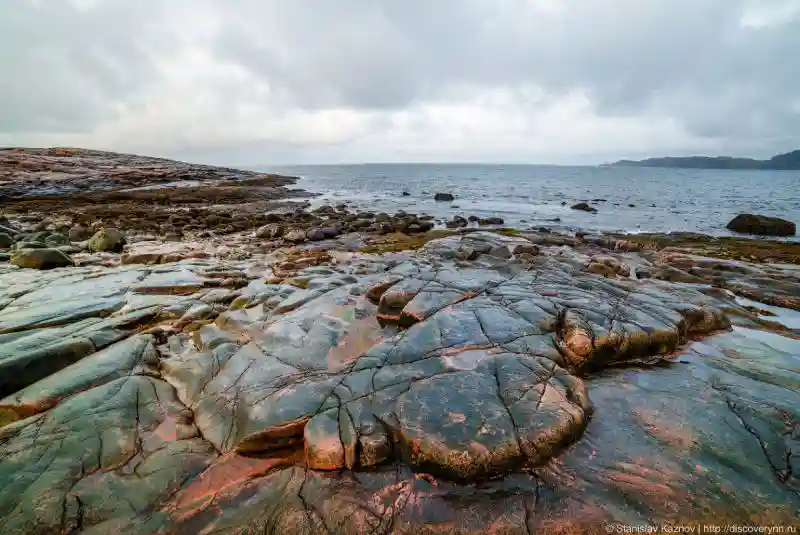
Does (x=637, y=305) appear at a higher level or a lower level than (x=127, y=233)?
higher

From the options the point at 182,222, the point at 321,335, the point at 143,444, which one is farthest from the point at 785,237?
the point at 182,222

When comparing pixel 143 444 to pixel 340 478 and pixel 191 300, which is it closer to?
pixel 340 478

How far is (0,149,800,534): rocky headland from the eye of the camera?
3955 mm

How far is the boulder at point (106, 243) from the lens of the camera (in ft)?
53.1

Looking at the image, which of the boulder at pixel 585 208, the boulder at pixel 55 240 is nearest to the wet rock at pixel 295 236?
the boulder at pixel 55 240

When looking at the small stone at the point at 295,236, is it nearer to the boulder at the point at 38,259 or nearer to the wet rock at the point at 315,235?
the wet rock at the point at 315,235

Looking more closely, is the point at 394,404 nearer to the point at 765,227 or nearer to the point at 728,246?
the point at 728,246

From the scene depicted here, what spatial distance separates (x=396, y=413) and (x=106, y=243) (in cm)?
1777

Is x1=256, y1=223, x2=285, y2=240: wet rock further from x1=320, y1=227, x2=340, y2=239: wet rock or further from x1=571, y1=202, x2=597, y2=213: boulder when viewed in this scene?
x1=571, y1=202, x2=597, y2=213: boulder

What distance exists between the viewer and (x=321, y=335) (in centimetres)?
749

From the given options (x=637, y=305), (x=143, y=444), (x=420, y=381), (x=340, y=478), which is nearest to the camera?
(x=340, y=478)

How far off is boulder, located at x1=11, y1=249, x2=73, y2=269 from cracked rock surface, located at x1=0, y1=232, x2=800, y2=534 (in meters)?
3.95

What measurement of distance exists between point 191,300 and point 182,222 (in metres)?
17.5

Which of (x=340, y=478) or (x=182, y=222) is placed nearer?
(x=340, y=478)
